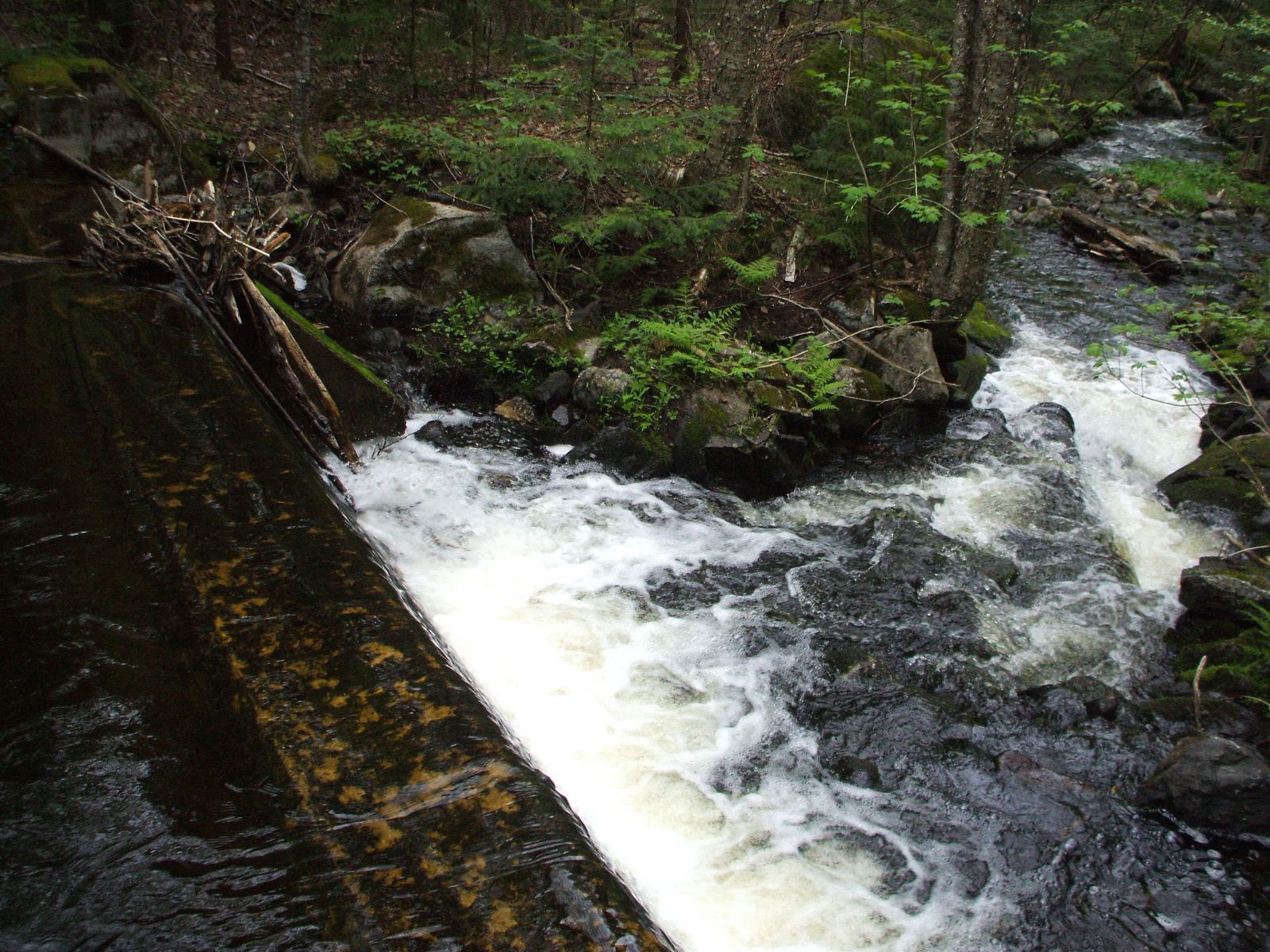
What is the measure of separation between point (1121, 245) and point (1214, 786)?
12.1m

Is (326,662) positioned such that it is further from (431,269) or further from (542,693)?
(431,269)

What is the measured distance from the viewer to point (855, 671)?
5.07 m

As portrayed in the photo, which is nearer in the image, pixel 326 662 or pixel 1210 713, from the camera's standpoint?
pixel 326 662

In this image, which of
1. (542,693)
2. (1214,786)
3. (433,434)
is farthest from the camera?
(433,434)

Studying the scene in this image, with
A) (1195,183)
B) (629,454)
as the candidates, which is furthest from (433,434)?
(1195,183)

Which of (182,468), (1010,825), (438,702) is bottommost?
(1010,825)

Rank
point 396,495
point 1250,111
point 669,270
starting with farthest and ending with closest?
point 1250,111
point 669,270
point 396,495

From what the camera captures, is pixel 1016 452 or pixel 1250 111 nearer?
pixel 1016 452

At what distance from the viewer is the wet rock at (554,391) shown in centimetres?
798

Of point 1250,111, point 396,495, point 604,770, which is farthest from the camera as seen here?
point 1250,111

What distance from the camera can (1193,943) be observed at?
3.54m

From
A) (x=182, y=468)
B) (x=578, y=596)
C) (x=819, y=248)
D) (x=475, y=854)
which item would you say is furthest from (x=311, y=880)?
(x=819, y=248)

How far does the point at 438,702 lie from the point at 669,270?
7368mm

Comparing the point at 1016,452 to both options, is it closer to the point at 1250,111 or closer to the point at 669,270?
the point at 669,270
